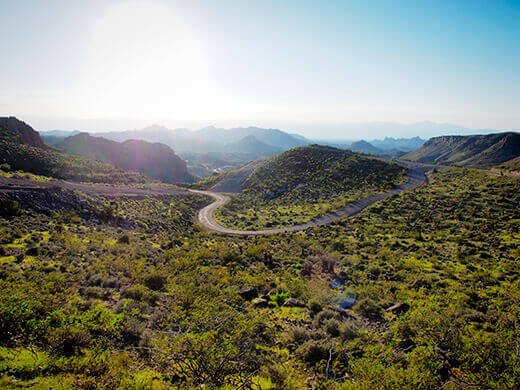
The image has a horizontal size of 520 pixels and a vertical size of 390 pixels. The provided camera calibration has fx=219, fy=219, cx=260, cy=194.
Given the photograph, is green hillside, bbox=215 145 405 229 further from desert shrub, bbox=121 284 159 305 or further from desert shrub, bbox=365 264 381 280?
desert shrub, bbox=121 284 159 305

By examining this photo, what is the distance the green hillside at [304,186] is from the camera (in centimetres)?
4455


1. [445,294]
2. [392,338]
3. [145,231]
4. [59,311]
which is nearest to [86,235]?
[145,231]

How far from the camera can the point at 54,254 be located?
A: 14562 mm

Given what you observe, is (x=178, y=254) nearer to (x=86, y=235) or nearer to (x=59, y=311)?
(x=86, y=235)

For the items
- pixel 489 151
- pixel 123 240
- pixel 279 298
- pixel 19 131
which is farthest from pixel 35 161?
pixel 489 151

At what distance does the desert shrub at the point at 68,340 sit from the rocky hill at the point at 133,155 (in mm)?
120726

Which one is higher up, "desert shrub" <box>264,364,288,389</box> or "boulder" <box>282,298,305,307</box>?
"desert shrub" <box>264,364,288,389</box>

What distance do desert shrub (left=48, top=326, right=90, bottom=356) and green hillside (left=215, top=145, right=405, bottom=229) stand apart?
1280 inches

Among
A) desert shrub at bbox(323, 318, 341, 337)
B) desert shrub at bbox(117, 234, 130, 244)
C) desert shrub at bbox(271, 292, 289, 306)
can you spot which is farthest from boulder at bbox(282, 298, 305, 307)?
desert shrub at bbox(117, 234, 130, 244)

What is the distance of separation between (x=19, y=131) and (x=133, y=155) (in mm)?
60417

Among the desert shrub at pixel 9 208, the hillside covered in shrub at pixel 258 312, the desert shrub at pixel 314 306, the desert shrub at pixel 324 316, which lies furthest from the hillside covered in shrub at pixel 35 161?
the desert shrub at pixel 324 316

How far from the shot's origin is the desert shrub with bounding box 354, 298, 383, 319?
34.0 feet

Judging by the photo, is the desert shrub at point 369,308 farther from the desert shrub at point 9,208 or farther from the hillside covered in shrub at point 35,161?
→ the hillside covered in shrub at point 35,161

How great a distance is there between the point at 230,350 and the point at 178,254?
14592 millimetres
